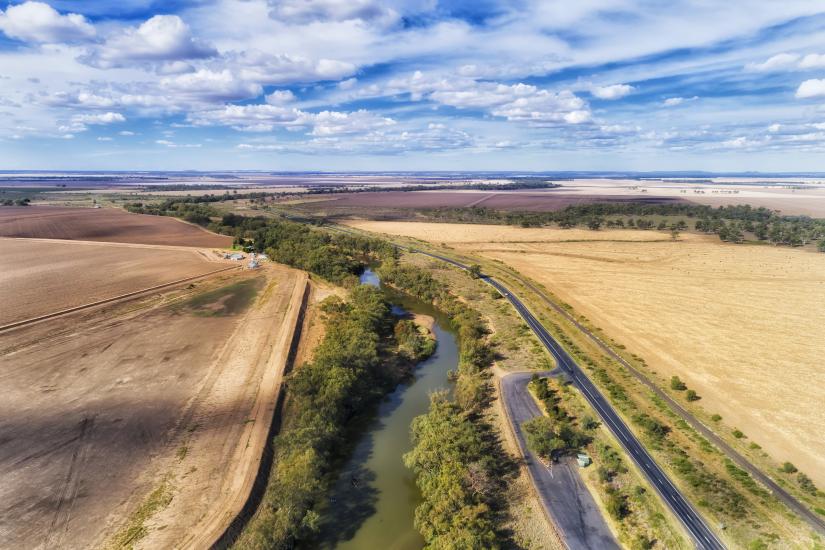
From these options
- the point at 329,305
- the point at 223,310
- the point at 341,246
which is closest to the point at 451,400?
the point at 329,305

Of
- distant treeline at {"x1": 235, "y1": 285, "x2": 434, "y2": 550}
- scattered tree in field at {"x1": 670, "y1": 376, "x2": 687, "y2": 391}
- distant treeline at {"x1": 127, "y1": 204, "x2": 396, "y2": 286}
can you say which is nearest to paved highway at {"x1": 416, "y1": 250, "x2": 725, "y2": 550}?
scattered tree in field at {"x1": 670, "y1": 376, "x2": 687, "y2": 391}

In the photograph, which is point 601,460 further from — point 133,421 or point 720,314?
point 720,314

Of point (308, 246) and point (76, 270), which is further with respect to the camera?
point (308, 246)

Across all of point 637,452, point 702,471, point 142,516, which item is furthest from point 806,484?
point 142,516

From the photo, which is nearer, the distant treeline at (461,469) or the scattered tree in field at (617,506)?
the distant treeline at (461,469)

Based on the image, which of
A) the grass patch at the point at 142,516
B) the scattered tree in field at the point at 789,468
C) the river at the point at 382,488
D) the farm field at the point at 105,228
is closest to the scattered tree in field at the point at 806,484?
the scattered tree in field at the point at 789,468

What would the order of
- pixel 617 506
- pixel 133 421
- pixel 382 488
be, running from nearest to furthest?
pixel 617 506, pixel 382 488, pixel 133 421

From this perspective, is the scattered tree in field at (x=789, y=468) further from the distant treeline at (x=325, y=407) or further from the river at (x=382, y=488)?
the distant treeline at (x=325, y=407)
